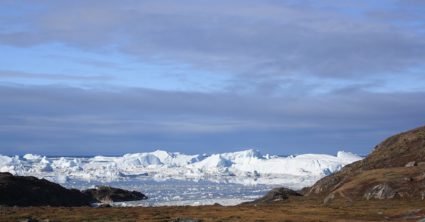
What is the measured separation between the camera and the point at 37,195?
96312 mm

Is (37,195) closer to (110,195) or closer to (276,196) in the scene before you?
(110,195)

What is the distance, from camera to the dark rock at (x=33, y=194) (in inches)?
3583

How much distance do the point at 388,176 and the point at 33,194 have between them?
2059 inches

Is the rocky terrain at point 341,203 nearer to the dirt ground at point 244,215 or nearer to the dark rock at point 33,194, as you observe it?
the dirt ground at point 244,215

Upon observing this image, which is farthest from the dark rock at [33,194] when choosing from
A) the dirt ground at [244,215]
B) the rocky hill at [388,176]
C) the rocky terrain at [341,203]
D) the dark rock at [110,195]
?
the rocky hill at [388,176]

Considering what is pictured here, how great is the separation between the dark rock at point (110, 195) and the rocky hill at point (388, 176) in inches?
1211

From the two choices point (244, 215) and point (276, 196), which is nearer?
point (244, 215)

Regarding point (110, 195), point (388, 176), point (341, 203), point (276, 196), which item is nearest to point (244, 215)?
point (341, 203)

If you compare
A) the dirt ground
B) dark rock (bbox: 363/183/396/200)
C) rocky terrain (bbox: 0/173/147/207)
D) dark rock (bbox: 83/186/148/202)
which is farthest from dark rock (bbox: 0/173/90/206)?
dark rock (bbox: 363/183/396/200)

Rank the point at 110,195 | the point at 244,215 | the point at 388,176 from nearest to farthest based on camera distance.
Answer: the point at 244,215 → the point at 388,176 → the point at 110,195

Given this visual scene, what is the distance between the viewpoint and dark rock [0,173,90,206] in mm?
91000

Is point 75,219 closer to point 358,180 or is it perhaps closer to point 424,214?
point 424,214

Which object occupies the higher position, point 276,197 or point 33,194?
point 33,194

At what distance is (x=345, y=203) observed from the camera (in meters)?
75.6
